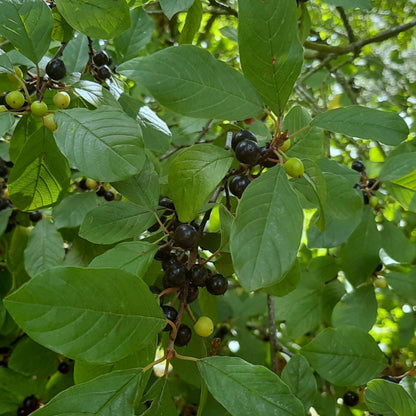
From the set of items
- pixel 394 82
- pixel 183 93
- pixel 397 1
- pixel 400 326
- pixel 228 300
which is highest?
pixel 183 93

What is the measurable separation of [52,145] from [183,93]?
0.41 metres

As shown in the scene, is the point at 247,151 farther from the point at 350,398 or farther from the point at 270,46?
the point at 350,398

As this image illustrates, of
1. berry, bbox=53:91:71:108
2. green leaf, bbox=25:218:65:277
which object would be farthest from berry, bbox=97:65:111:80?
green leaf, bbox=25:218:65:277

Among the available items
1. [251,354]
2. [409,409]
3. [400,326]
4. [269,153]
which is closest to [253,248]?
[269,153]

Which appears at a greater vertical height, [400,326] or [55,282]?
[55,282]

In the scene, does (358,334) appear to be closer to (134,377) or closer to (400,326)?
(134,377)

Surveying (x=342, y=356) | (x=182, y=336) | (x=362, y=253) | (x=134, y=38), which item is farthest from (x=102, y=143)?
(x=362, y=253)

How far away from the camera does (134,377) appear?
751 millimetres

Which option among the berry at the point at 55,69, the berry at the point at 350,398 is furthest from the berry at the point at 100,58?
the berry at the point at 350,398

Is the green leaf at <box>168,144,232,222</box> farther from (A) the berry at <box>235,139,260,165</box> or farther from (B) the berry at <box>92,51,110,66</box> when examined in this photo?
(B) the berry at <box>92,51,110,66</box>

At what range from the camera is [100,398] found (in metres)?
0.71

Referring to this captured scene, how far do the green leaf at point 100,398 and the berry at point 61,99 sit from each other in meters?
0.58

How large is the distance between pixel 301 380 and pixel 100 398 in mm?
435

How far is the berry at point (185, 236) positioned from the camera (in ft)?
2.90
